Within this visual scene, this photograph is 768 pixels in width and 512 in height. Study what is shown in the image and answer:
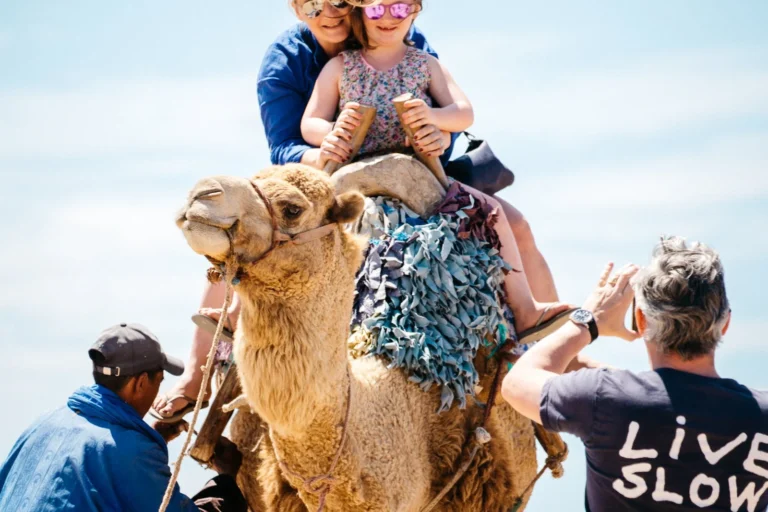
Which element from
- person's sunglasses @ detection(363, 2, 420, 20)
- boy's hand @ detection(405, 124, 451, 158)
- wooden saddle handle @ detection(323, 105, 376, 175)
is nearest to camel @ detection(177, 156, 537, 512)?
wooden saddle handle @ detection(323, 105, 376, 175)

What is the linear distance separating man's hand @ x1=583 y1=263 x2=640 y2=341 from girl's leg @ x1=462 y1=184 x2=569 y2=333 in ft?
6.55

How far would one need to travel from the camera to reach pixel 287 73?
20.9 feet

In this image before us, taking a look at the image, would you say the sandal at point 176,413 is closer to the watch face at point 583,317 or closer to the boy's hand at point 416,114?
the boy's hand at point 416,114

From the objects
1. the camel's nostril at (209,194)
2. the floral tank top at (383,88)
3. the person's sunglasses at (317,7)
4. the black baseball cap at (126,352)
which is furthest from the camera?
the person's sunglasses at (317,7)

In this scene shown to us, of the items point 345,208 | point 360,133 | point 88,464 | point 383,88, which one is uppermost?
point 383,88

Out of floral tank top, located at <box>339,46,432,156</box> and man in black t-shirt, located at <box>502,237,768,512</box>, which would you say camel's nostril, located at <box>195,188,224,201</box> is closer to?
man in black t-shirt, located at <box>502,237,768,512</box>

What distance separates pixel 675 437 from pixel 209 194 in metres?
1.78

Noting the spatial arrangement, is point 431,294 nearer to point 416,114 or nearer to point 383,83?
point 416,114

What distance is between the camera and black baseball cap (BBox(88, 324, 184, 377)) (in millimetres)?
4664

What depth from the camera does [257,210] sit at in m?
3.99

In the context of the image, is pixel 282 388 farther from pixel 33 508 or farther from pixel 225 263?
pixel 33 508

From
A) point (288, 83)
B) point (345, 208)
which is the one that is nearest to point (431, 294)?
point (345, 208)

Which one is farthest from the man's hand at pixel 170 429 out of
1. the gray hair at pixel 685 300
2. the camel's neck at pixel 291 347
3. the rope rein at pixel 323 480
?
the gray hair at pixel 685 300

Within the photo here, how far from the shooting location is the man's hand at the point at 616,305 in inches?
135
